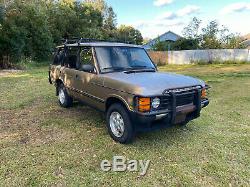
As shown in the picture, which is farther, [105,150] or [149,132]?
[149,132]

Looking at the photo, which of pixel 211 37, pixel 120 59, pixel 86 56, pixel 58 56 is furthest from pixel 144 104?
pixel 211 37

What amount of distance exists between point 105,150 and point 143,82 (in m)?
1.42

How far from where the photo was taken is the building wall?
A: 81.8 feet

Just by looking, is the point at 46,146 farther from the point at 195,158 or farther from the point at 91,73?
the point at 195,158

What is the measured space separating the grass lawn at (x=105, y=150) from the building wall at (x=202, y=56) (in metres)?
19.6

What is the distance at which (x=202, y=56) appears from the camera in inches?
1027

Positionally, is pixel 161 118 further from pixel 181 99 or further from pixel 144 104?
pixel 181 99

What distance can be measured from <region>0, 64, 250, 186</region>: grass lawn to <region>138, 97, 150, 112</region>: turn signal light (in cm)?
84

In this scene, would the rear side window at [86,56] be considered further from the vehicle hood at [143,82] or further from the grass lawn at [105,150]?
the grass lawn at [105,150]

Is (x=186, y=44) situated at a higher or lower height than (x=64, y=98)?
higher

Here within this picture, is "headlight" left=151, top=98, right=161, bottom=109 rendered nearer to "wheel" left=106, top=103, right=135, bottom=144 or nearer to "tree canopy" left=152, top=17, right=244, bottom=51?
"wheel" left=106, top=103, right=135, bottom=144

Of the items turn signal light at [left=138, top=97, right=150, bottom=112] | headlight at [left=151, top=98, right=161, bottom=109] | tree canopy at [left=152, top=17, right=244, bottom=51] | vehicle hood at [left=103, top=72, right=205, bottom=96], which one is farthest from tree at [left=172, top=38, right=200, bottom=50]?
turn signal light at [left=138, top=97, right=150, bottom=112]

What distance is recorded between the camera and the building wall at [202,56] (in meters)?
24.9

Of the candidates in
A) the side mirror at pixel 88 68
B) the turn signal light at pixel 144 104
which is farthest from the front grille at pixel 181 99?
the side mirror at pixel 88 68
